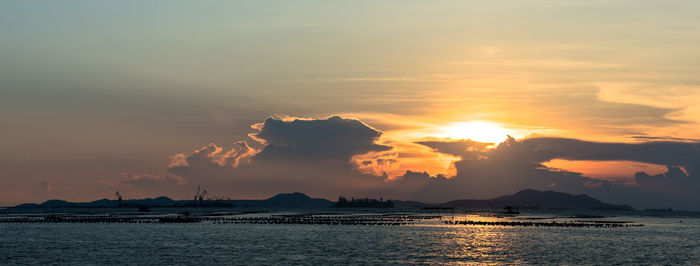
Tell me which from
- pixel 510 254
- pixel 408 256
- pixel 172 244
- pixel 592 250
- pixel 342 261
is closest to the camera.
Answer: pixel 342 261

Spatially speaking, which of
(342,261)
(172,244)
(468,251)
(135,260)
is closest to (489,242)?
(468,251)

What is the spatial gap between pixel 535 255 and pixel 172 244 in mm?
54905

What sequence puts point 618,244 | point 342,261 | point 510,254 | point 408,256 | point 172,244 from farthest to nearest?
point 618,244, point 172,244, point 510,254, point 408,256, point 342,261

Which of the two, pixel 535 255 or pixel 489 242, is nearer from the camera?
pixel 535 255

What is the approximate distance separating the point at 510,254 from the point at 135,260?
49.5 m

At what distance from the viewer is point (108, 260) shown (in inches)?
3285

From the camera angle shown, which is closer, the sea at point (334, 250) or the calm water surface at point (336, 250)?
the sea at point (334, 250)

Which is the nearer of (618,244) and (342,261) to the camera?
(342,261)

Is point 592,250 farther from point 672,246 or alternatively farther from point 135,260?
point 135,260

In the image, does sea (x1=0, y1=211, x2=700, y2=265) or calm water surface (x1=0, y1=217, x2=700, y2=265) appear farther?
calm water surface (x1=0, y1=217, x2=700, y2=265)

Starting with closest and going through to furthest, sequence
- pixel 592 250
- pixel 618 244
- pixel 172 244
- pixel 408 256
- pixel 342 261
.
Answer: pixel 342 261
pixel 408 256
pixel 592 250
pixel 172 244
pixel 618 244

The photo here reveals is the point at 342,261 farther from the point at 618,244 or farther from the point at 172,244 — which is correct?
the point at 618,244

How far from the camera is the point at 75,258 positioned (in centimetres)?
8569

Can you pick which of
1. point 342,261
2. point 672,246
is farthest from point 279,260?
point 672,246
